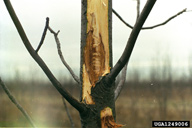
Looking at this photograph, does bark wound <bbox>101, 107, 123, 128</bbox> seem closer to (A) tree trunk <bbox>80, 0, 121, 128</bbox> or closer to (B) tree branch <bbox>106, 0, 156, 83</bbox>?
(A) tree trunk <bbox>80, 0, 121, 128</bbox>

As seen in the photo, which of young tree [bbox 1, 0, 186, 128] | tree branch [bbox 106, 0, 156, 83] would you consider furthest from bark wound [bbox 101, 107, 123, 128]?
tree branch [bbox 106, 0, 156, 83]

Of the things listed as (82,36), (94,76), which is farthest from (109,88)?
(82,36)

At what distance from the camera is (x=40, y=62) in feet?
1.59

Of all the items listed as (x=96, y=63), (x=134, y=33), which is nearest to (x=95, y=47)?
(x=96, y=63)

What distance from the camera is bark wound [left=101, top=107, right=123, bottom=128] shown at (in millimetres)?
569

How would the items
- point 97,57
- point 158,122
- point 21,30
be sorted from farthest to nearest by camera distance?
point 158,122 < point 97,57 < point 21,30

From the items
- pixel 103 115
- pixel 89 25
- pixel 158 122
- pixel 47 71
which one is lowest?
pixel 158 122

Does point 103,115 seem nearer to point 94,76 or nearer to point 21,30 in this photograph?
point 94,76

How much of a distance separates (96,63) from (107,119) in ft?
0.48

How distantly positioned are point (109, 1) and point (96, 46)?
0.14 m

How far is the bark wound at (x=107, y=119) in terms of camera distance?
569 millimetres

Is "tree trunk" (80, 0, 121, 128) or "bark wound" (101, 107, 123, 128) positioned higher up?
"tree trunk" (80, 0, 121, 128)

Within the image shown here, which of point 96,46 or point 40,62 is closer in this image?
point 40,62

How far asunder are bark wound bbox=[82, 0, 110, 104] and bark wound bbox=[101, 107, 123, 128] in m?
0.06
